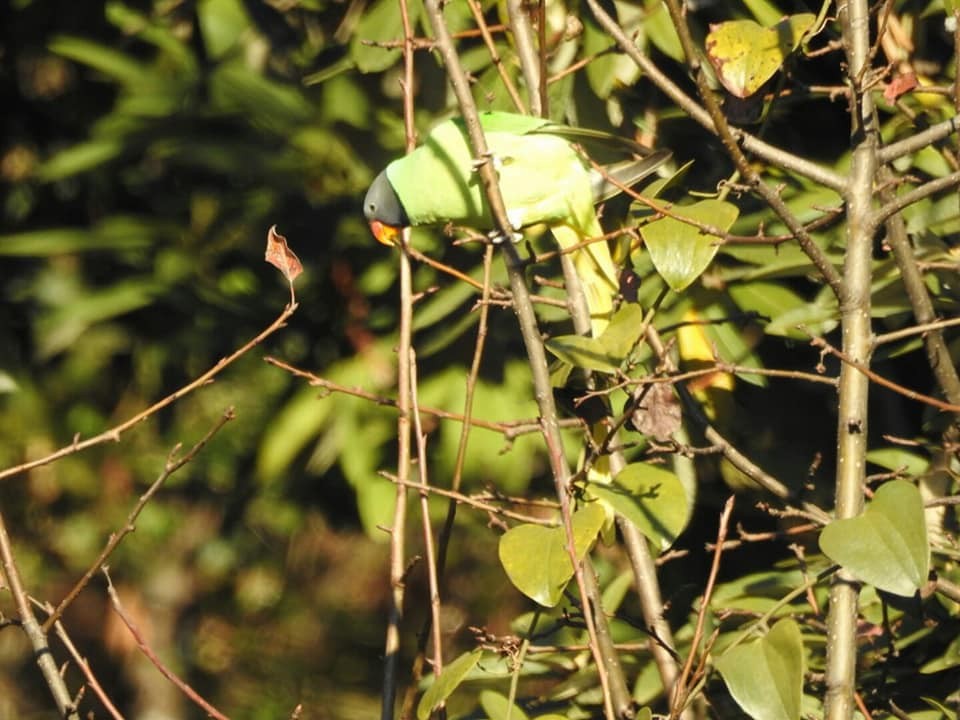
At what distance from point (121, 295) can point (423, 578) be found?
114 cm

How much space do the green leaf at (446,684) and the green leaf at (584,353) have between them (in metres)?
0.22

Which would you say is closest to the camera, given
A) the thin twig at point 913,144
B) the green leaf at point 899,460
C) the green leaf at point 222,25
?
the thin twig at point 913,144

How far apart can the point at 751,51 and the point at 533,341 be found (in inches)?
12.5

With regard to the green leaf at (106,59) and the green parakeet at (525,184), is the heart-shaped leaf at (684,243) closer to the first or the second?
the green parakeet at (525,184)

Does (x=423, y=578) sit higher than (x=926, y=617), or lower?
lower

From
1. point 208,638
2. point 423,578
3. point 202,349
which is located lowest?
point 208,638

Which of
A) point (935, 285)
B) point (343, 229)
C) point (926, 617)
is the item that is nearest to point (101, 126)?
point (343, 229)

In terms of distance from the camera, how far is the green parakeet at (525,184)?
1244 mm

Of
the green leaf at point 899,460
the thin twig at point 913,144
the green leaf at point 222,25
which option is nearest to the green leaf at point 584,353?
the thin twig at point 913,144

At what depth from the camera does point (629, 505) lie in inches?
36.4

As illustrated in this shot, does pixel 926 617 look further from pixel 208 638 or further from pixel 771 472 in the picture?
pixel 208 638

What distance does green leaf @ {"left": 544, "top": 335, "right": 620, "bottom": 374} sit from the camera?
0.95m

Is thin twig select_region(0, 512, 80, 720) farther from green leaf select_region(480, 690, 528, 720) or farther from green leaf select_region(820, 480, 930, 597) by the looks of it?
green leaf select_region(820, 480, 930, 597)

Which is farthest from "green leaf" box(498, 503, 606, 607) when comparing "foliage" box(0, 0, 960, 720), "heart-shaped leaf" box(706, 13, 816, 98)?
"heart-shaped leaf" box(706, 13, 816, 98)
